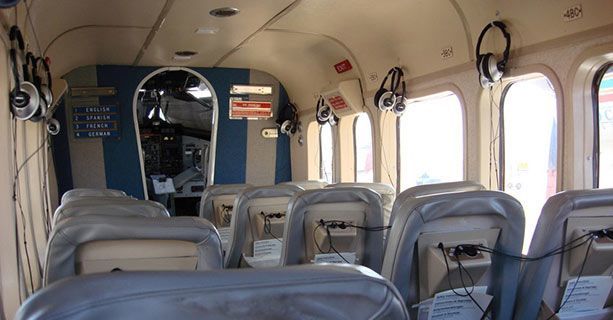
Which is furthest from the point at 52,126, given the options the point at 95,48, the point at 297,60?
the point at 297,60

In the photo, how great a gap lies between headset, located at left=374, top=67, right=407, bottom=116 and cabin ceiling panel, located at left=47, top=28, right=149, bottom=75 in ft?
9.98

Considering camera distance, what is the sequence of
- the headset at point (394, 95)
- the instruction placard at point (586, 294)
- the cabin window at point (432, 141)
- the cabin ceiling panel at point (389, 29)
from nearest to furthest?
the instruction placard at point (586, 294) < the cabin ceiling panel at point (389, 29) < the cabin window at point (432, 141) < the headset at point (394, 95)

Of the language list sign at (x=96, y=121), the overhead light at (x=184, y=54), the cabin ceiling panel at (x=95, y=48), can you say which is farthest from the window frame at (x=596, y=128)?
the language list sign at (x=96, y=121)

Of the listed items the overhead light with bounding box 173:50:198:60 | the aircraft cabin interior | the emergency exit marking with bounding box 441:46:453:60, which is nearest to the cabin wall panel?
the aircraft cabin interior

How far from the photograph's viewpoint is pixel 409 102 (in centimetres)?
600

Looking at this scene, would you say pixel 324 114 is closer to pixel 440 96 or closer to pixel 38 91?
pixel 440 96

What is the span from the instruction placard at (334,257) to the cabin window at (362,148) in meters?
4.63

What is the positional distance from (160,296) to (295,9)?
506 centimetres

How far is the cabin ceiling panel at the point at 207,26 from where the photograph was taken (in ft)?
17.7

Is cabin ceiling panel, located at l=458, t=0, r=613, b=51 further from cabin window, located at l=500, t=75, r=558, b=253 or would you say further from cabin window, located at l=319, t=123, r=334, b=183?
cabin window, located at l=319, t=123, r=334, b=183

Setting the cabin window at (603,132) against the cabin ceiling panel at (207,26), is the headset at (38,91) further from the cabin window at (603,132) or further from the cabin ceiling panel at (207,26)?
the cabin window at (603,132)

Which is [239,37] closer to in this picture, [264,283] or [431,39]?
[431,39]

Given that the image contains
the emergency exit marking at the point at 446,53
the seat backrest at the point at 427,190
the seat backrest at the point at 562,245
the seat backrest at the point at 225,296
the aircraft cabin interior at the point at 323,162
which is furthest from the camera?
the emergency exit marking at the point at 446,53

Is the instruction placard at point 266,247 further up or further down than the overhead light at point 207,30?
further down
